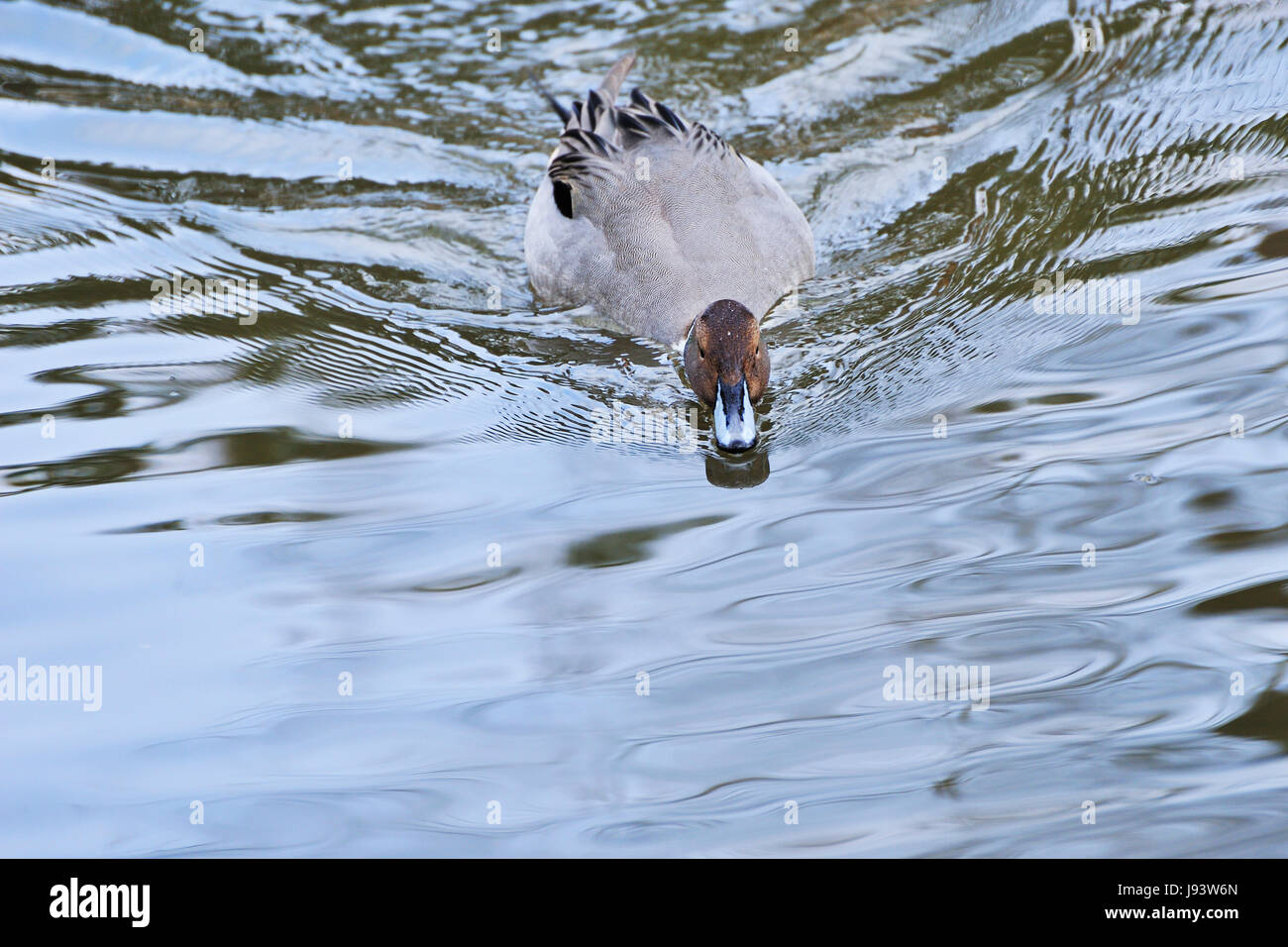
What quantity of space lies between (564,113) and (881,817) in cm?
512

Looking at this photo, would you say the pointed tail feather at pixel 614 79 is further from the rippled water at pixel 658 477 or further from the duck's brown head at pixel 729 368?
the duck's brown head at pixel 729 368

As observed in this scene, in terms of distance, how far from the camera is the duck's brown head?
5137 millimetres

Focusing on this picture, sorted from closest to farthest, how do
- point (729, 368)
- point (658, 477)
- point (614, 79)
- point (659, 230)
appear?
point (658, 477), point (729, 368), point (659, 230), point (614, 79)

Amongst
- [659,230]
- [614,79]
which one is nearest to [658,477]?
[659,230]

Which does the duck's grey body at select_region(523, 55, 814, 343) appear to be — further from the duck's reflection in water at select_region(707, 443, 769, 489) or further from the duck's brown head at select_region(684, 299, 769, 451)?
the duck's reflection in water at select_region(707, 443, 769, 489)

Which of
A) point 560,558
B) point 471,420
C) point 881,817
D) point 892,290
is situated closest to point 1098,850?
point 881,817

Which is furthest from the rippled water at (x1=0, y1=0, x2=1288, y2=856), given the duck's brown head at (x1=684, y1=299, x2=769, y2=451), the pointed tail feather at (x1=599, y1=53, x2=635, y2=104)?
the pointed tail feather at (x1=599, y1=53, x2=635, y2=104)

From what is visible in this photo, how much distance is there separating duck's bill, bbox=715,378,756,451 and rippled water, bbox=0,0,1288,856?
0.34 feet

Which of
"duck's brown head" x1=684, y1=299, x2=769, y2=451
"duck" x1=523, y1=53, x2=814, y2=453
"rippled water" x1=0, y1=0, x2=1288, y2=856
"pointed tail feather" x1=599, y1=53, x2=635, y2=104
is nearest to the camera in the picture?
"rippled water" x1=0, y1=0, x2=1288, y2=856

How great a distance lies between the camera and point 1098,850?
3309 millimetres

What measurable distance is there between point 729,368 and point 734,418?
0.23 m

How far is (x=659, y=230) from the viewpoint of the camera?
6398 millimetres

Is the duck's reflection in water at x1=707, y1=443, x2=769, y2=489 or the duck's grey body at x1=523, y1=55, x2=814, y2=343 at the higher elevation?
the duck's grey body at x1=523, y1=55, x2=814, y2=343

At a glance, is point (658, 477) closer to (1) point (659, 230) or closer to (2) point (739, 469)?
(2) point (739, 469)
